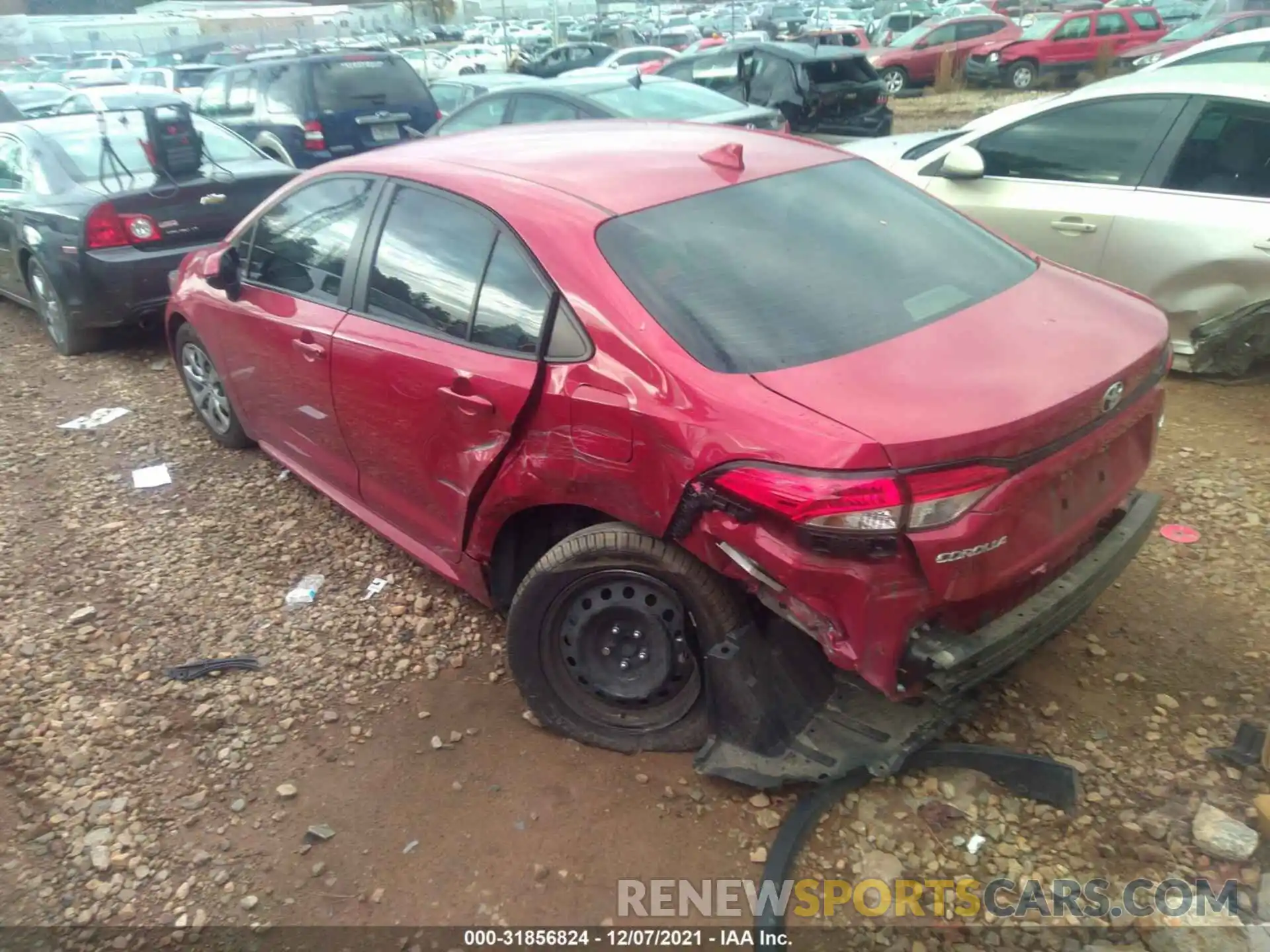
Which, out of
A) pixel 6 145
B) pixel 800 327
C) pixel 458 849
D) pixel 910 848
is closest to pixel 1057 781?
pixel 910 848

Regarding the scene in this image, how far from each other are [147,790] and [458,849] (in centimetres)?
103

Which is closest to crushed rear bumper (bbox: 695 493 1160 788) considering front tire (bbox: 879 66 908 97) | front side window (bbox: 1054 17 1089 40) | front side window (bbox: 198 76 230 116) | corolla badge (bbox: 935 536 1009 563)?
corolla badge (bbox: 935 536 1009 563)

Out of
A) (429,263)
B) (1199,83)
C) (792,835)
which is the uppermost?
(1199,83)

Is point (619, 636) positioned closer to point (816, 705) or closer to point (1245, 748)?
point (816, 705)

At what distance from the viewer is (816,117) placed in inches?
481

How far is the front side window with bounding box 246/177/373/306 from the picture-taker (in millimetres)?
3451

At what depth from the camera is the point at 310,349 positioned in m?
3.51

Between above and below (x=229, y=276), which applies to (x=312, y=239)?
above

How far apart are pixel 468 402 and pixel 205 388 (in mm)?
2732

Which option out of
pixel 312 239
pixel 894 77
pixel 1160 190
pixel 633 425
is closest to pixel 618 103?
pixel 1160 190

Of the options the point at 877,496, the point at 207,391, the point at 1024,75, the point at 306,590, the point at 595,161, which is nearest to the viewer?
the point at 877,496

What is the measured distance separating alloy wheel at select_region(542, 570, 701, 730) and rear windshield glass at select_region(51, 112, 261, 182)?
5323 mm

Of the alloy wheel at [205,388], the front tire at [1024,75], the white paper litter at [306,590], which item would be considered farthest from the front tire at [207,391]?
the front tire at [1024,75]

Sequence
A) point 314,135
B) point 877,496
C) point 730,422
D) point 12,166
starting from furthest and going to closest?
point 314,135 → point 12,166 → point 730,422 → point 877,496
